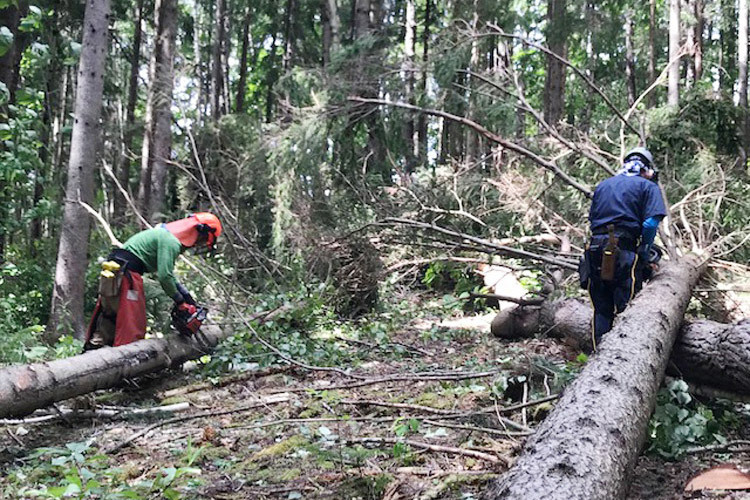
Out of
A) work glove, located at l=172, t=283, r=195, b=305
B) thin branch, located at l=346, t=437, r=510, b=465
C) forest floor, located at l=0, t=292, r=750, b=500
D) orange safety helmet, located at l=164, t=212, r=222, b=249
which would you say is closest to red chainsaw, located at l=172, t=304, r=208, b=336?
work glove, located at l=172, t=283, r=195, b=305

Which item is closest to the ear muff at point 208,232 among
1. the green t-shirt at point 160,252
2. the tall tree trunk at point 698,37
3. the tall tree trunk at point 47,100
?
the green t-shirt at point 160,252

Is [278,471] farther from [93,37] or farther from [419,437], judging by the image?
[93,37]

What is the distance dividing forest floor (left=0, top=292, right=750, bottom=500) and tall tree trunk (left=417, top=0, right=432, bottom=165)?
463cm

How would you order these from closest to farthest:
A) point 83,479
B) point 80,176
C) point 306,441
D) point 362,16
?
point 83,479 → point 306,441 → point 80,176 → point 362,16

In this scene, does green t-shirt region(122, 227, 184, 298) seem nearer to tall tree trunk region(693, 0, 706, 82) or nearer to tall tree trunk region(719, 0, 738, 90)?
tall tree trunk region(693, 0, 706, 82)

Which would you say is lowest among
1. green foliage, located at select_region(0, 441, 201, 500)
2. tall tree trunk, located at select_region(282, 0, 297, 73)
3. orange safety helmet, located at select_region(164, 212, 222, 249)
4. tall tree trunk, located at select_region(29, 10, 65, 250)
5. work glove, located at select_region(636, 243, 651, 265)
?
green foliage, located at select_region(0, 441, 201, 500)

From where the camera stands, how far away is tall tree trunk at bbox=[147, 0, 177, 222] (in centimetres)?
1063

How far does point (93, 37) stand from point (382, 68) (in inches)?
143

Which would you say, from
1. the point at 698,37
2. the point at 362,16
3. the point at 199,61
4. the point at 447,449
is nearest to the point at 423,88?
the point at 362,16

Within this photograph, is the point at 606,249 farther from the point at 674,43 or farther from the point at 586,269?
the point at 674,43

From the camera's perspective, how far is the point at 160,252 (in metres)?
5.14

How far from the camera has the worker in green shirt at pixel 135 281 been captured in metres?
5.12

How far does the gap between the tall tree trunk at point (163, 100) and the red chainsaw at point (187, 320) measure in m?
5.64

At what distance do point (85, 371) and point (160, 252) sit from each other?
134cm
